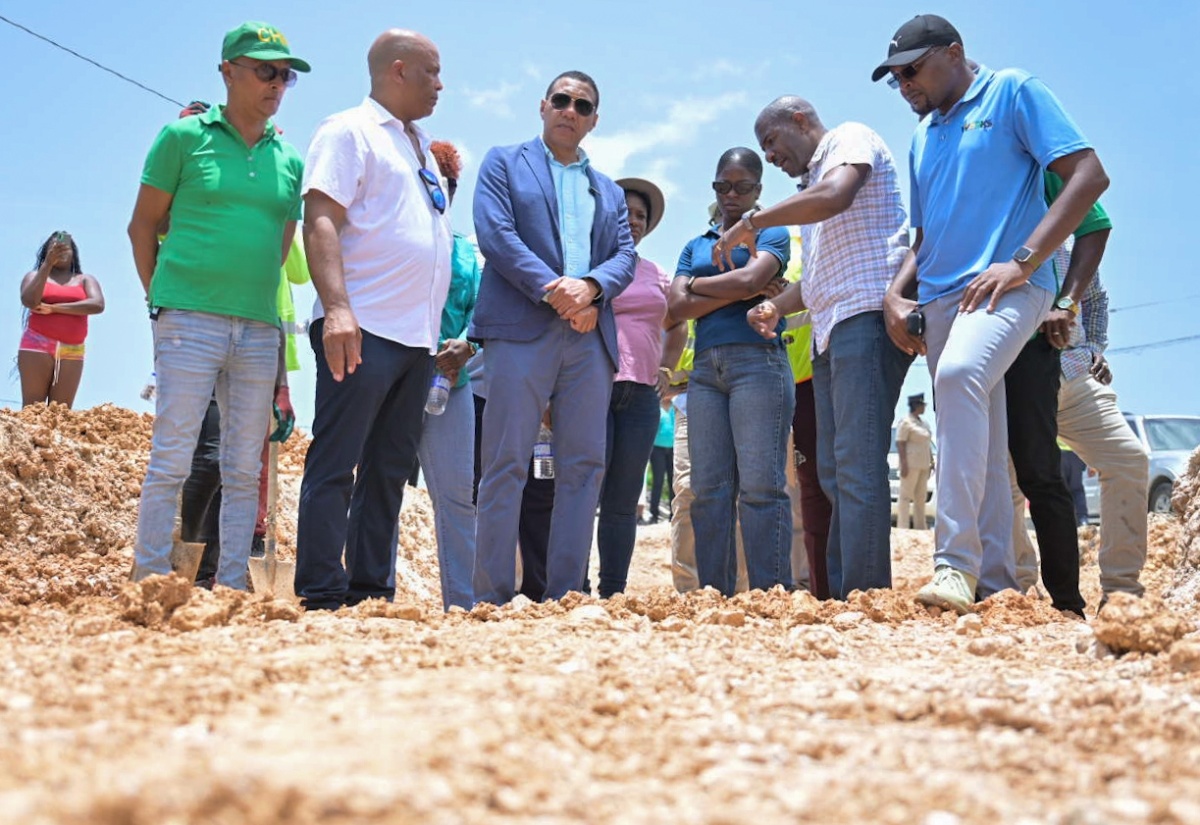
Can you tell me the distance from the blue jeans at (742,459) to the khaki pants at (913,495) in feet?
38.2

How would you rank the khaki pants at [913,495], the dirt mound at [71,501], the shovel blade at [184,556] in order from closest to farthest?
the shovel blade at [184,556]
the dirt mound at [71,501]
the khaki pants at [913,495]

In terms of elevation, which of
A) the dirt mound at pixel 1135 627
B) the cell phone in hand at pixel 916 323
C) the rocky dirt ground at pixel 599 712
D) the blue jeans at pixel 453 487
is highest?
the cell phone in hand at pixel 916 323

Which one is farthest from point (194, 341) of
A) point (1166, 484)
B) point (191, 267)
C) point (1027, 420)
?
point (1166, 484)

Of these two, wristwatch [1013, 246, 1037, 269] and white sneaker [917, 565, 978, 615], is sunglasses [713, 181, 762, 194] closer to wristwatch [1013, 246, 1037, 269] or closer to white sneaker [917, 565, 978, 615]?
wristwatch [1013, 246, 1037, 269]

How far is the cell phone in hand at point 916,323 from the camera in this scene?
13.7 ft

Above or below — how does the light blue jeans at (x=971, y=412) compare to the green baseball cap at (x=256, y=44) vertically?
below

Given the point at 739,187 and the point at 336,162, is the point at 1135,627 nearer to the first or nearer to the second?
the point at 336,162

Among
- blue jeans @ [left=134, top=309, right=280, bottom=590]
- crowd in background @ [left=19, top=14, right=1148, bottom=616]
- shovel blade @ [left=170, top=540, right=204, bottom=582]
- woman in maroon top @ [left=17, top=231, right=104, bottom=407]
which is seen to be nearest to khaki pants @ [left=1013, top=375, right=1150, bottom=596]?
crowd in background @ [left=19, top=14, right=1148, bottom=616]

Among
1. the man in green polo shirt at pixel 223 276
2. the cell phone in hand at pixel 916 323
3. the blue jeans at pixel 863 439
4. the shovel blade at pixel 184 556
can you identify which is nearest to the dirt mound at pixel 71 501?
the shovel blade at pixel 184 556

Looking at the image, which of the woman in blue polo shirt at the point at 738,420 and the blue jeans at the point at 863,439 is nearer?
the blue jeans at the point at 863,439

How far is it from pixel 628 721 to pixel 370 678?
1.82ft

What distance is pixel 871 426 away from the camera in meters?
4.29

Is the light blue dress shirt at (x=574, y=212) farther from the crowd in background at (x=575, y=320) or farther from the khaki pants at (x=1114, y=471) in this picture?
the khaki pants at (x=1114, y=471)

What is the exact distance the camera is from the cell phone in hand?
13.7 ft
